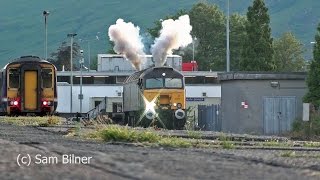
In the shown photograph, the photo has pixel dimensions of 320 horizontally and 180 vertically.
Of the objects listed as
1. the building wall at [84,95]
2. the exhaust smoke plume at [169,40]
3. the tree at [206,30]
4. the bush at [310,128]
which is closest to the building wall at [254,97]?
the bush at [310,128]

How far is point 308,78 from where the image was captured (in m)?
38.5

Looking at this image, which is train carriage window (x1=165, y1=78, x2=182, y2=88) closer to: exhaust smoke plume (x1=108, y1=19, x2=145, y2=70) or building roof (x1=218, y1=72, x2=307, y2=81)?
building roof (x1=218, y1=72, x2=307, y2=81)

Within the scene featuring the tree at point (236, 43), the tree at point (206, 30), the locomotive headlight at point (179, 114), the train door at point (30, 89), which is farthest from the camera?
the tree at point (206, 30)

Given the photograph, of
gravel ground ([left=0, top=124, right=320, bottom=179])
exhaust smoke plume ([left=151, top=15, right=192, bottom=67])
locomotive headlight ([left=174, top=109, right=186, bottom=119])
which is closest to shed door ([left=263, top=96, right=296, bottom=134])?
locomotive headlight ([left=174, top=109, right=186, bottom=119])

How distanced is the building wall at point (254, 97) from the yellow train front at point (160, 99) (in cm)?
268

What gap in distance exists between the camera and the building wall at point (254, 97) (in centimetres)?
3809

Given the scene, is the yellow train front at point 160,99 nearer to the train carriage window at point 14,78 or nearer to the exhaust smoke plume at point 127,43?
the train carriage window at point 14,78

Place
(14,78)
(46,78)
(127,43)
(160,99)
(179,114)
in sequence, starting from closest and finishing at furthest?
(179,114) → (14,78) → (46,78) → (160,99) → (127,43)

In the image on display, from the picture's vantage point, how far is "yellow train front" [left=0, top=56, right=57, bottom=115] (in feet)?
124

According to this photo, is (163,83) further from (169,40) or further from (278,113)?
(169,40)

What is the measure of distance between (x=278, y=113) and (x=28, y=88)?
40.0 ft

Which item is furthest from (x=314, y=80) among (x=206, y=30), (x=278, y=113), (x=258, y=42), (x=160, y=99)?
(x=206, y=30)

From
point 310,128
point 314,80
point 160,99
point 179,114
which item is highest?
point 314,80

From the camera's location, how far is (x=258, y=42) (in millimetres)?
59281
